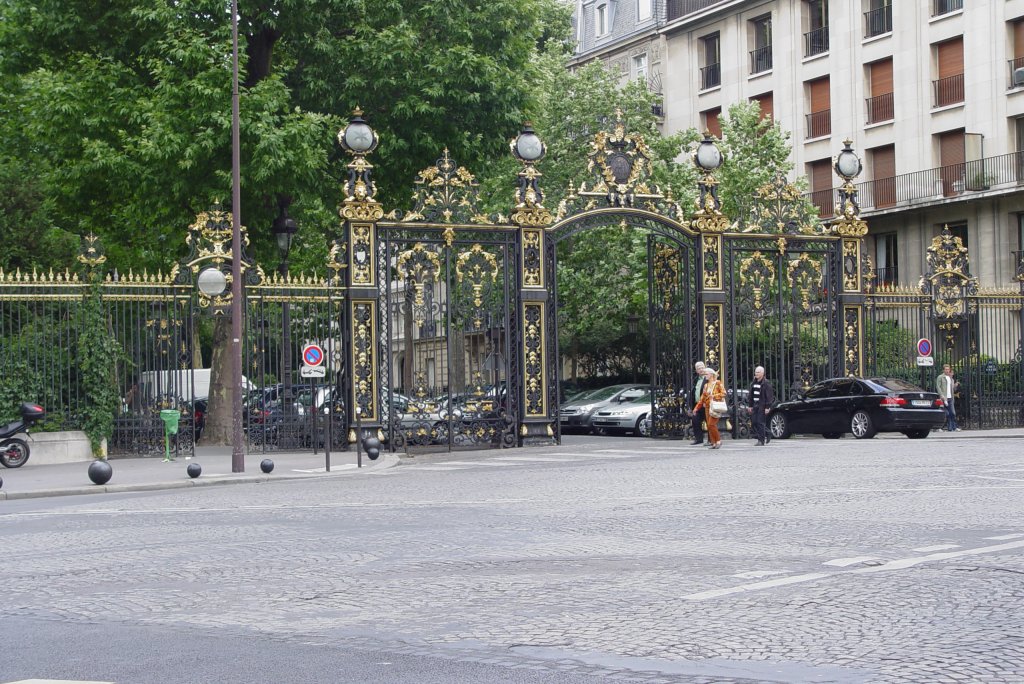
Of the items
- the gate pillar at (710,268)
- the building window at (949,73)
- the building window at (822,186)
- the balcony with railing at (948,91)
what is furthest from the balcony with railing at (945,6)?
the gate pillar at (710,268)

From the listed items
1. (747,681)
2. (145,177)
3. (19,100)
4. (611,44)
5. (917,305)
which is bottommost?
(747,681)

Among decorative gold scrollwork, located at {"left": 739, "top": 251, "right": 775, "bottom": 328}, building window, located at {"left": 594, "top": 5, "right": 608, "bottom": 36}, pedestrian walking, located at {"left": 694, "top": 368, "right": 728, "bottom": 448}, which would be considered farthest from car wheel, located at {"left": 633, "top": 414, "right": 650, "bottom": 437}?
building window, located at {"left": 594, "top": 5, "right": 608, "bottom": 36}

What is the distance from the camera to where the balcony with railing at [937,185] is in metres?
42.8

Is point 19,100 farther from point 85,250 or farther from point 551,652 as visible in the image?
point 551,652

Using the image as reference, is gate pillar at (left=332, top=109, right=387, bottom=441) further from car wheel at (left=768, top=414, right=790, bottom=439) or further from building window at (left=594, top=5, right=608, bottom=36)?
building window at (left=594, top=5, right=608, bottom=36)

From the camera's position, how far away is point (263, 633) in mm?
7680

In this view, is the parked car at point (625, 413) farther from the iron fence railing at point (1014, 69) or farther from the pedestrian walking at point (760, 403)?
the iron fence railing at point (1014, 69)

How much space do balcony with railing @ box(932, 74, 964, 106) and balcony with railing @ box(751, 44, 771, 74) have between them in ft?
25.5

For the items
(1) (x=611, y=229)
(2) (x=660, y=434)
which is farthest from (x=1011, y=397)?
(1) (x=611, y=229)

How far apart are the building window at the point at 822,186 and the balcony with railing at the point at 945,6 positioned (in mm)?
6471

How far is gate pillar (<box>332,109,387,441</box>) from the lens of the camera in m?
25.6

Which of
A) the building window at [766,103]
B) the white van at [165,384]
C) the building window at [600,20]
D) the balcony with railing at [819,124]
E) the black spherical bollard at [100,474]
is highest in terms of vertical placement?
the building window at [600,20]

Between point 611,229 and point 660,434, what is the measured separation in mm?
13562

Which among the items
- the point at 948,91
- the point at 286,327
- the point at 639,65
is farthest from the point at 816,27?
the point at 286,327
